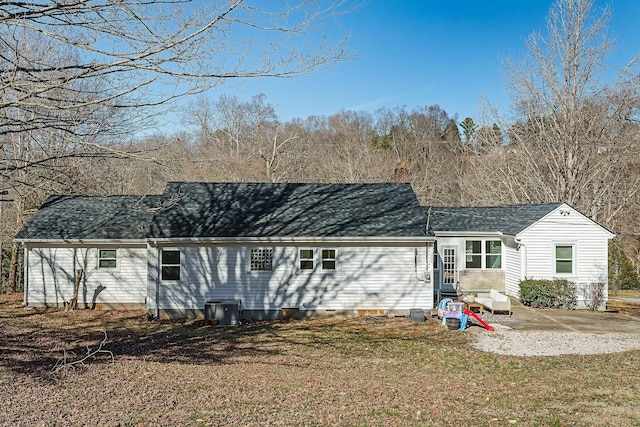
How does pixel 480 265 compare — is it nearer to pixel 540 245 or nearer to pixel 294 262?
pixel 540 245

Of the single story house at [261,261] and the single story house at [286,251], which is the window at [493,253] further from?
the single story house at [261,261]

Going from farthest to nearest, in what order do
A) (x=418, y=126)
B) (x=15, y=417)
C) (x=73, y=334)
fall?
(x=418, y=126), (x=73, y=334), (x=15, y=417)

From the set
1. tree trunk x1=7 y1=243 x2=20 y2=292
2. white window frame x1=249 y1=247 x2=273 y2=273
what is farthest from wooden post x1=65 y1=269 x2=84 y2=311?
tree trunk x1=7 y1=243 x2=20 y2=292

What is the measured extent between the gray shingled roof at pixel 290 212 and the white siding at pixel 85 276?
242 cm

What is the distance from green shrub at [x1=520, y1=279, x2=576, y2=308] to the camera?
63.6 feet

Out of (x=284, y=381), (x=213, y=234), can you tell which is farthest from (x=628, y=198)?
(x=284, y=381)

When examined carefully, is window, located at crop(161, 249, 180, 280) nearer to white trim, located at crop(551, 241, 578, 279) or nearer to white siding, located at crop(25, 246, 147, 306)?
white siding, located at crop(25, 246, 147, 306)

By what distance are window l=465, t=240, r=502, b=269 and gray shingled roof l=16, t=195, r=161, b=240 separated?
1343cm

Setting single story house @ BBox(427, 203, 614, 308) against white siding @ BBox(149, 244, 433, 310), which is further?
single story house @ BBox(427, 203, 614, 308)

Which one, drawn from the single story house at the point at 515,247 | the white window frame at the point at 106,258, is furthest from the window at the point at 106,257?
the single story house at the point at 515,247

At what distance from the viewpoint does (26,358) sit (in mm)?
10773

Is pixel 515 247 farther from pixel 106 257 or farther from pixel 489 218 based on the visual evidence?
pixel 106 257

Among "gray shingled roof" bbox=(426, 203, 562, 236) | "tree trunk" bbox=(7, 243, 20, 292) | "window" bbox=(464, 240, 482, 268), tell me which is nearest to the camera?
"gray shingled roof" bbox=(426, 203, 562, 236)

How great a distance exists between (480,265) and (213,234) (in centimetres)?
1211
